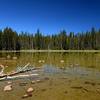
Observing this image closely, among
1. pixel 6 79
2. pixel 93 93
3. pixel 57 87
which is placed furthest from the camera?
pixel 6 79

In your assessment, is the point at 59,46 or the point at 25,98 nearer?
the point at 25,98

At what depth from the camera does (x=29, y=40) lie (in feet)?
481

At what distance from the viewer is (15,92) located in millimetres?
15234

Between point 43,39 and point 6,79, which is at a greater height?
point 43,39

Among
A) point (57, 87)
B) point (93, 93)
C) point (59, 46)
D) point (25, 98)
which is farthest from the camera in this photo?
point (59, 46)

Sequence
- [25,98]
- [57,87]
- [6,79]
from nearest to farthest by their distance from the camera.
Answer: [25,98] < [57,87] < [6,79]

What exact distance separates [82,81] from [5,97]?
8123mm

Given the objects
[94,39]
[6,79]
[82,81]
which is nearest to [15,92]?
[6,79]

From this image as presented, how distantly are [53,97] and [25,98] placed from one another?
1.87 m

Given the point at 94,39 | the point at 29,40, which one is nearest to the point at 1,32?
the point at 29,40

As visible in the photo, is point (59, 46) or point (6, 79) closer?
point (6, 79)

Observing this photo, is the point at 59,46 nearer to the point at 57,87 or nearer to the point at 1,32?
the point at 1,32

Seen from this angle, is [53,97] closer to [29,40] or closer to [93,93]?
[93,93]

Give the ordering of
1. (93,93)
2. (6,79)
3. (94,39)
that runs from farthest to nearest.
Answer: (94,39)
(6,79)
(93,93)
